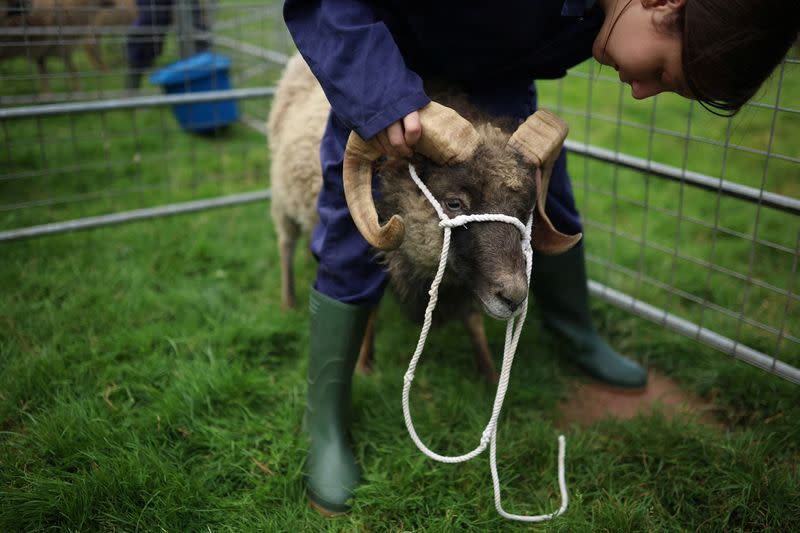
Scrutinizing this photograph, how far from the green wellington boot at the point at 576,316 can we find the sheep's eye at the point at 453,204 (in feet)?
3.17

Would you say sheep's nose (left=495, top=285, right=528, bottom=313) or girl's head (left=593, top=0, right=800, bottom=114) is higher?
girl's head (left=593, top=0, right=800, bottom=114)

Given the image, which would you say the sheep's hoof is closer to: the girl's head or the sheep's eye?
the sheep's eye

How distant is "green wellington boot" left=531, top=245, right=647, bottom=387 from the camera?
2.70 meters

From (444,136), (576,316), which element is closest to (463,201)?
(444,136)

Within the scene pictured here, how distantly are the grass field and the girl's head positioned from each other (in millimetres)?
557

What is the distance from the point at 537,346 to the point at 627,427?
69 cm

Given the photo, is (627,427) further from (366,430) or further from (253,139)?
(253,139)

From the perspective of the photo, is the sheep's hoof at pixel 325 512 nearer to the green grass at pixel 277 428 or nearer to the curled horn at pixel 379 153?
the green grass at pixel 277 428

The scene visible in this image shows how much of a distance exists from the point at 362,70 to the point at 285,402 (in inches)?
56.4

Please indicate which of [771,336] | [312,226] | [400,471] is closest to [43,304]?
[312,226]

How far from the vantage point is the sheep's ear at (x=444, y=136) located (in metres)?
1.62

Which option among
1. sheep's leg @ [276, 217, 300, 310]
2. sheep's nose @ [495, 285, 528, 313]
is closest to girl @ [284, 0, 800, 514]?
sheep's nose @ [495, 285, 528, 313]

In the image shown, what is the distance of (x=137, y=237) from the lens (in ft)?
12.4

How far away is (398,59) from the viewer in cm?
161
